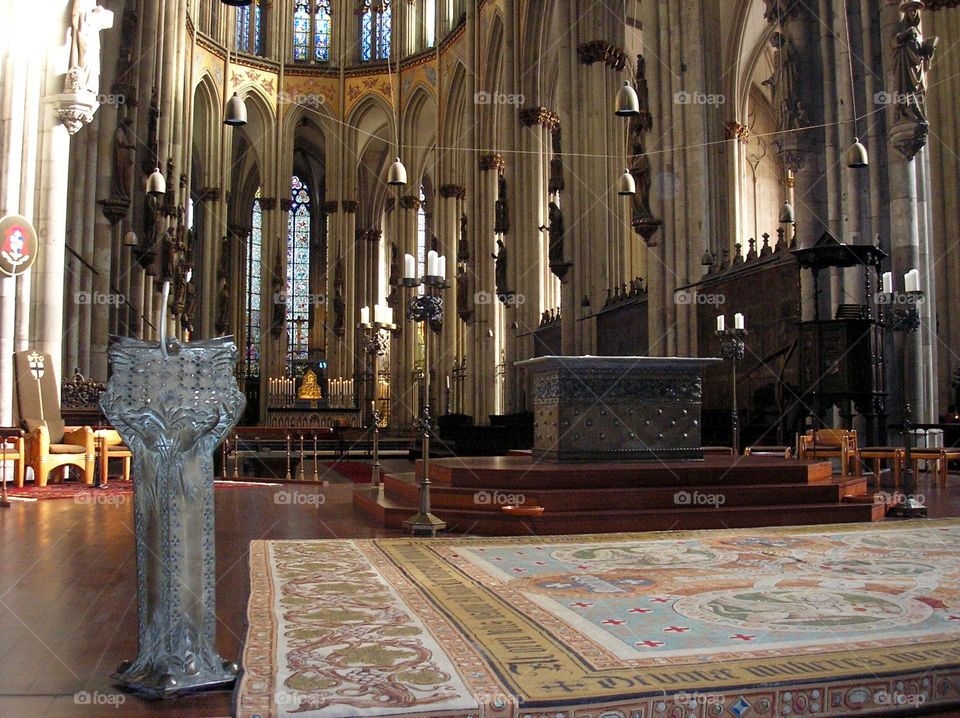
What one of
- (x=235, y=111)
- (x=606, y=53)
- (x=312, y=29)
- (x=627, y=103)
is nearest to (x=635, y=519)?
(x=627, y=103)

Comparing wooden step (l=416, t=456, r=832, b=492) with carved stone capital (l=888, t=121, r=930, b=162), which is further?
carved stone capital (l=888, t=121, r=930, b=162)

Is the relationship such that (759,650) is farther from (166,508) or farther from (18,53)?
(18,53)

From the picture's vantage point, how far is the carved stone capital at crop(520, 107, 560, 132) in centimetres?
2120

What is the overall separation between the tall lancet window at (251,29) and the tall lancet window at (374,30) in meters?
3.39

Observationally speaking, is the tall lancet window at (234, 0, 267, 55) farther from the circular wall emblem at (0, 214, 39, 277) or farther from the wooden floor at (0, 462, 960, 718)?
the wooden floor at (0, 462, 960, 718)

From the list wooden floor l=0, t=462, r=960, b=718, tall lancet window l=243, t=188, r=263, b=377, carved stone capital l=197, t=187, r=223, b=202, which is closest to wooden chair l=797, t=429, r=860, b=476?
wooden floor l=0, t=462, r=960, b=718

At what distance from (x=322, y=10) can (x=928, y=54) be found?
86.1 feet

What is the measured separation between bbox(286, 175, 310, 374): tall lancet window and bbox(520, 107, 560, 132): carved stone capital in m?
12.8

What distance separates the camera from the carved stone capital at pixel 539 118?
69.6ft

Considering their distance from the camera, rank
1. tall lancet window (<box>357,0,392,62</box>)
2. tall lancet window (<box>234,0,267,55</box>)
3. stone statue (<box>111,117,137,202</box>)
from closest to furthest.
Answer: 1. stone statue (<box>111,117,137,202</box>)
2. tall lancet window (<box>234,0,267,55</box>)
3. tall lancet window (<box>357,0,392,62</box>)

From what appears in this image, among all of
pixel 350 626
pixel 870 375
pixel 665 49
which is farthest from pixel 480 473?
pixel 665 49

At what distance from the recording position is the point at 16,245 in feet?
29.4

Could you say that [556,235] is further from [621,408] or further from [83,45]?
[621,408]

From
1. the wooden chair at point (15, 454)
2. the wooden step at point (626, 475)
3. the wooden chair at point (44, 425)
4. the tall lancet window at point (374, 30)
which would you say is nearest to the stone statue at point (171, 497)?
the wooden step at point (626, 475)
